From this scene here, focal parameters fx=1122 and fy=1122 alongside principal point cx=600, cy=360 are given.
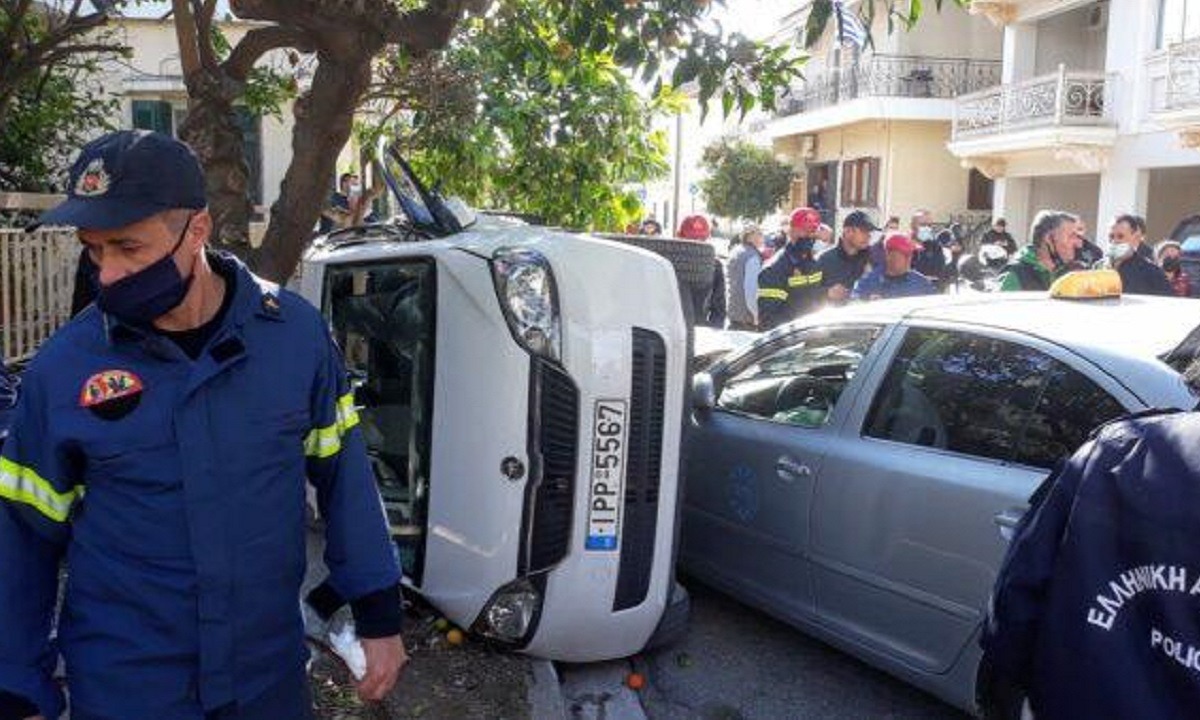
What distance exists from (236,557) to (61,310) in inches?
263

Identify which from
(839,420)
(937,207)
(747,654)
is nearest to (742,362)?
(839,420)

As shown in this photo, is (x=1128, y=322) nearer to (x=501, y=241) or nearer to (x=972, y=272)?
(x=501, y=241)

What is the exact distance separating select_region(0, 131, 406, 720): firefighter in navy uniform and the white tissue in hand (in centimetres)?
141

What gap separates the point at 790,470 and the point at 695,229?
585 cm

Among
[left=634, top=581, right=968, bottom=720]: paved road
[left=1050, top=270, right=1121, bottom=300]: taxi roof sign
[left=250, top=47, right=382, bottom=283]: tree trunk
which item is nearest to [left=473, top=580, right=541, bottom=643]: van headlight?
[left=634, top=581, right=968, bottom=720]: paved road

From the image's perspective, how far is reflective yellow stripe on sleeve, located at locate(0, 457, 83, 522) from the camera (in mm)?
1974

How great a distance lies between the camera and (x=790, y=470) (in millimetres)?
4160

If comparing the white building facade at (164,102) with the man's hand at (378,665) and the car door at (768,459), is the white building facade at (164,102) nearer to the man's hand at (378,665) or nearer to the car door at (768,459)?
the car door at (768,459)

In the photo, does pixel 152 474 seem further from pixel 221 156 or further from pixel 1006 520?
pixel 221 156

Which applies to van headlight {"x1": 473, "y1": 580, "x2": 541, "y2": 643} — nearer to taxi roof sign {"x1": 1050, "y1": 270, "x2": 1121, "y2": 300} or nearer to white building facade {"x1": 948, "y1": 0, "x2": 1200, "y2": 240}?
taxi roof sign {"x1": 1050, "y1": 270, "x2": 1121, "y2": 300}

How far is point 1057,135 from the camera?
21.0 meters

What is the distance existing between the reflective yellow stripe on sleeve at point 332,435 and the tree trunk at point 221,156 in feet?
8.65

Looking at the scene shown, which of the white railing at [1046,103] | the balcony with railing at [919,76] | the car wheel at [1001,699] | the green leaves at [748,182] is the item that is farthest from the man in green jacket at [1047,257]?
the green leaves at [748,182]

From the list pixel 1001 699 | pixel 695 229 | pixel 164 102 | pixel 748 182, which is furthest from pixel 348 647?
pixel 748 182
